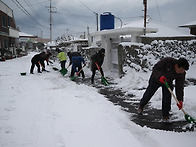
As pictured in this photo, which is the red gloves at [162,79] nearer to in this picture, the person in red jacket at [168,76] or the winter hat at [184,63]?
the person in red jacket at [168,76]

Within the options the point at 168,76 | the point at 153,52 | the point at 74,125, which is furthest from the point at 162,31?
the point at 74,125

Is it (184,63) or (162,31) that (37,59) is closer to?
(162,31)

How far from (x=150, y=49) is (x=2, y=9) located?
20.8 m

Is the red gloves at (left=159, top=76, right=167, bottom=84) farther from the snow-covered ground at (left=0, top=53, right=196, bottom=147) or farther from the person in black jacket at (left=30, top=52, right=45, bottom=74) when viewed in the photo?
the person in black jacket at (left=30, top=52, right=45, bottom=74)

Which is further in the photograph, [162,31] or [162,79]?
[162,31]

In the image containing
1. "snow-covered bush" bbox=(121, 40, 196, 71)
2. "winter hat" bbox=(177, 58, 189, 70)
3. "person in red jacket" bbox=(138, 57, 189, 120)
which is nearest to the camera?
"winter hat" bbox=(177, 58, 189, 70)

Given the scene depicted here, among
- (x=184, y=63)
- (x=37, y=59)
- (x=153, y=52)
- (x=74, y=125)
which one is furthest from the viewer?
(x=37, y=59)

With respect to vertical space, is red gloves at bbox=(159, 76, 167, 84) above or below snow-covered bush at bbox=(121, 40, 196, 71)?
below

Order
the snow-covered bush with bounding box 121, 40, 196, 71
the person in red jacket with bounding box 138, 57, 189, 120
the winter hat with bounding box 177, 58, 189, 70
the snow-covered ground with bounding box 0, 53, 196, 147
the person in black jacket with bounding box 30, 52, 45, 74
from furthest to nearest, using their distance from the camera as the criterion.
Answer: the person in black jacket with bounding box 30, 52, 45, 74 < the snow-covered bush with bounding box 121, 40, 196, 71 < the person in red jacket with bounding box 138, 57, 189, 120 < the winter hat with bounding box 177, 58, 189, 70 < the snow-covered ground with bounding box 0, 53, 196, 147

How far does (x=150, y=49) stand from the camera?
293 inches

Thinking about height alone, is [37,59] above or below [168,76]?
above

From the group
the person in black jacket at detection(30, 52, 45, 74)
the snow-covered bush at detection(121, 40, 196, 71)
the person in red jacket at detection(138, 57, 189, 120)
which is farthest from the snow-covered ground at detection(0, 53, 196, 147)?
the person in black jacket at detection(30, 52, 45, 74)

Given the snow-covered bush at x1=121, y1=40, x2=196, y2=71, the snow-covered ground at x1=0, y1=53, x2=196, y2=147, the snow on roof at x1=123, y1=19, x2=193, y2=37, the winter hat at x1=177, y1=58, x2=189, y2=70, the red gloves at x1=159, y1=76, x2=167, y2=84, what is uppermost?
the snow on roof at x1=123, y1=19, x2=193, y2=37

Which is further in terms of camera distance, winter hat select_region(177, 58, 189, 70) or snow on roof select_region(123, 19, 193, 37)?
snow on roof select_region(123, 19, 193, 37)
